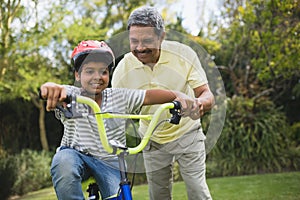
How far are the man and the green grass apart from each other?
126 inches

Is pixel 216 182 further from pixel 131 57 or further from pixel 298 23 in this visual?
pixel 131 57

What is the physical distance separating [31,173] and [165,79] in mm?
6493

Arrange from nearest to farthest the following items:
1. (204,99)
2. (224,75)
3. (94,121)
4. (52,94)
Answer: (52,94), (94,121), (204,99), (224,75)

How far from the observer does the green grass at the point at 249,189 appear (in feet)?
19.9

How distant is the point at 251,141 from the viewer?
8.98 meters

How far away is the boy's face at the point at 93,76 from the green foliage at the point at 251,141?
6.68 metres

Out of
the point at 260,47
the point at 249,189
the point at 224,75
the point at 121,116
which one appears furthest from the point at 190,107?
the point at 224,75

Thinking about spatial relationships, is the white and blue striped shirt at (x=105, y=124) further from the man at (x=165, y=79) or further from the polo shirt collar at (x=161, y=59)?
the polo shirt collar at (x=161, y=59)

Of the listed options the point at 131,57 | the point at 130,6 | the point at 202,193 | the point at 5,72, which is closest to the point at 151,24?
the point at 131,57

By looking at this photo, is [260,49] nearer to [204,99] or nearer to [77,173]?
[204,99]

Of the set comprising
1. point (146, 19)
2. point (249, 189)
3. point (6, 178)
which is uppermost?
point (146, 19)

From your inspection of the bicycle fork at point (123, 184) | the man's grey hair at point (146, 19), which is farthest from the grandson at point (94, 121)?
the man's grey hair at point (146, 19)

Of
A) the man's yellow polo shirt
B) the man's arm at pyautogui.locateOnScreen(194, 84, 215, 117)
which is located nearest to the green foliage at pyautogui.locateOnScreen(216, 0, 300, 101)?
the man's yellow polo shirt

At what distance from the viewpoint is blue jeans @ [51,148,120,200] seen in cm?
196
